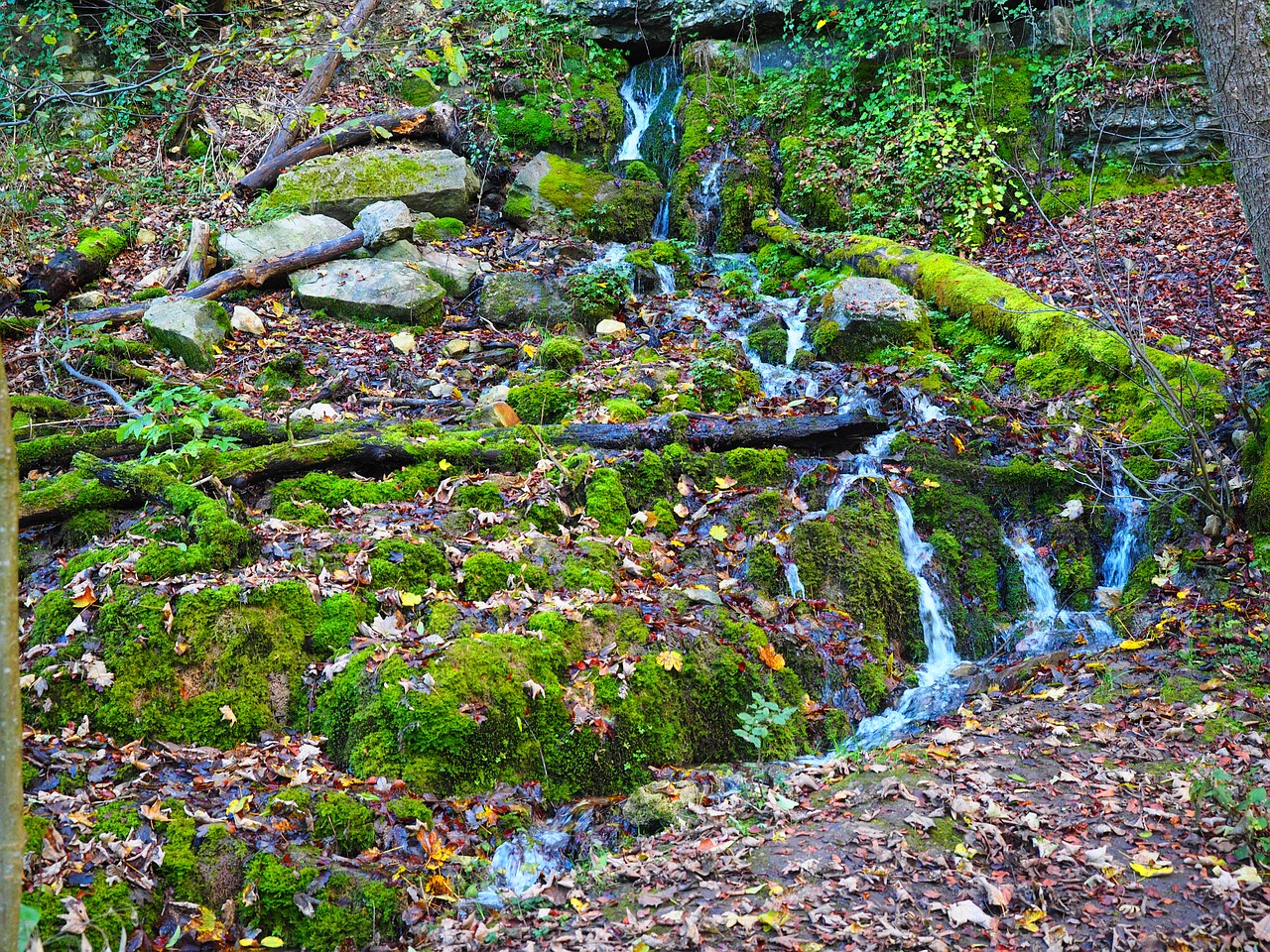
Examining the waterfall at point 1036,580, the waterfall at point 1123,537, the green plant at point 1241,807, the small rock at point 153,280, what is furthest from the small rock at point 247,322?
the green plant at point 1241,807

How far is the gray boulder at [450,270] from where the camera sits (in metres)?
9.91

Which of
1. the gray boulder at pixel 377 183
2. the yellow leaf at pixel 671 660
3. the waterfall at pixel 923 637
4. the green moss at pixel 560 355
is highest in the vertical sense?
the gray boulder at pixel 377 183

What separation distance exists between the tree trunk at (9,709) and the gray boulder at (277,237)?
8.30 metres

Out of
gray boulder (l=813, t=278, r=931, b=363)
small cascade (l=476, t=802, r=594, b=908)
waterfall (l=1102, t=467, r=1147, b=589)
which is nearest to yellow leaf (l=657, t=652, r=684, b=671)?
small cascade (l=476, t=802, r=594, b=908)

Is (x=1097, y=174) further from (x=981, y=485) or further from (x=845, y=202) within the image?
(x=981, y=485)

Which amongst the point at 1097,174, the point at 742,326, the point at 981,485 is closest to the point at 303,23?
the point at 742,326

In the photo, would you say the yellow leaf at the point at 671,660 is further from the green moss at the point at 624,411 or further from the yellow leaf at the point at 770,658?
the green moss at the point at 624,411

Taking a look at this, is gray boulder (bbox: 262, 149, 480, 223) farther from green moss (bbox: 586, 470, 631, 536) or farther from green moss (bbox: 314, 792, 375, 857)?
green moss (bbox: 314, 792, 375, 857)

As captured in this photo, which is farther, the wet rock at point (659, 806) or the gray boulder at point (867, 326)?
the gray boulder at point (867, 326)

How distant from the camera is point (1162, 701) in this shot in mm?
4719

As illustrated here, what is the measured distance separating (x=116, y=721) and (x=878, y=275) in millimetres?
9571

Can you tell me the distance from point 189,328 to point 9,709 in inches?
269

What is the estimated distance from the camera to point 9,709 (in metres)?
2.04

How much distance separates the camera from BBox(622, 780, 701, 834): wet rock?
13.6 feet
